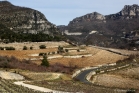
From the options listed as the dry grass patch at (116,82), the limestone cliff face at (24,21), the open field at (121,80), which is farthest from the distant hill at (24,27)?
the dry grass patch at (116,82)

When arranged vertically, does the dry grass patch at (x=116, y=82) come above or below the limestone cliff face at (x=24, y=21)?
below

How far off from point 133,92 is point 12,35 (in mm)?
102964

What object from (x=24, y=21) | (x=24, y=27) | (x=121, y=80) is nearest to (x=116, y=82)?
(x=121, y=80)

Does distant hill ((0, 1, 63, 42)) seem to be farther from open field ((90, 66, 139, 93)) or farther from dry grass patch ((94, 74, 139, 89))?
dry grass patch ((94, 74, 139, 89))

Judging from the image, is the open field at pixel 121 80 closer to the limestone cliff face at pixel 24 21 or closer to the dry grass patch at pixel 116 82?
the dry grass patch at pixel 116 82

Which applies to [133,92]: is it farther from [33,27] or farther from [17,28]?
[33,27]

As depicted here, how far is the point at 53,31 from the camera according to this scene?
192250 millimetres

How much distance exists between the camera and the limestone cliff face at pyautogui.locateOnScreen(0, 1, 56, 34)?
526 feet

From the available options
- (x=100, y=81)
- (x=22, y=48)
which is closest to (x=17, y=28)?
(x=22, y=48)

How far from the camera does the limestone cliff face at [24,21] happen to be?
16018 cm

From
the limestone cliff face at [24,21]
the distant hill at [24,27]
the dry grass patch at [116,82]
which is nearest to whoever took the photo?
the dry grass patch at [116,82]

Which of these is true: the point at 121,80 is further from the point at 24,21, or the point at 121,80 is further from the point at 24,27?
the point at 24,21

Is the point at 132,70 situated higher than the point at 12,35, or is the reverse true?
the point at 12,35

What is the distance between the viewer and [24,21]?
170375 millimetres
